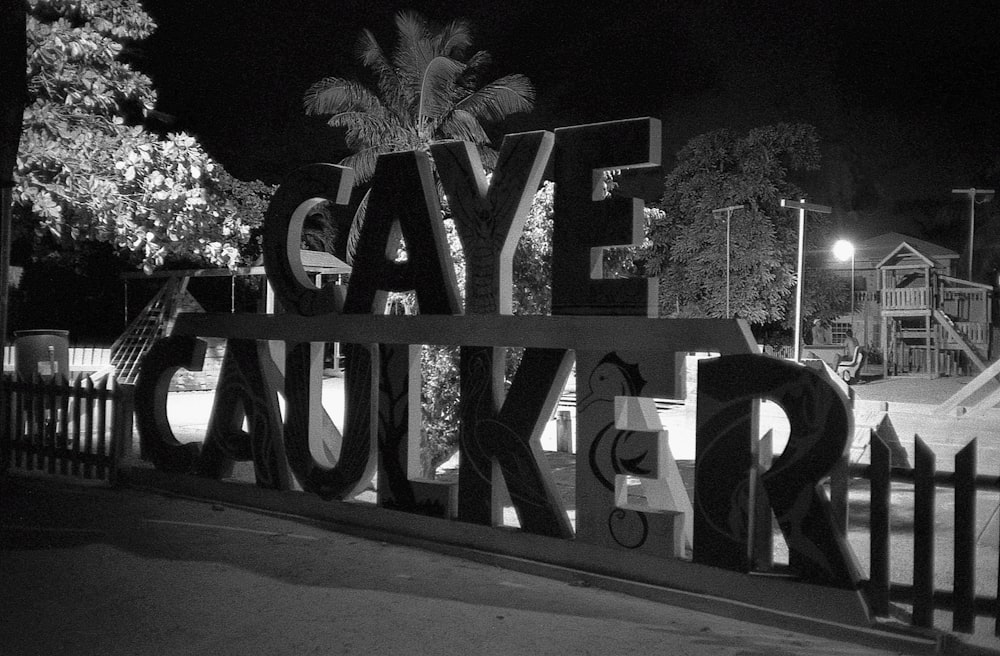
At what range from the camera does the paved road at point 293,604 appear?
4.78 m

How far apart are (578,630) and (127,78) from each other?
43.4 feet

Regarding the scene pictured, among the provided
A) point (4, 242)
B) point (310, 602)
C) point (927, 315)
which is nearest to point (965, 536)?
point (310, 602)

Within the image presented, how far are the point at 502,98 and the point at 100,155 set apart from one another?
13.6m

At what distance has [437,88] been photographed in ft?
84.3

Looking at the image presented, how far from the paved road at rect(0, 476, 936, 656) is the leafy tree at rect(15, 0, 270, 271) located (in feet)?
25.5

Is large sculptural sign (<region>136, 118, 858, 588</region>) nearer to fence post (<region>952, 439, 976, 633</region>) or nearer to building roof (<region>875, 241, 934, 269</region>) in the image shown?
fence post (<region>952, 439, 976, 633</region>)

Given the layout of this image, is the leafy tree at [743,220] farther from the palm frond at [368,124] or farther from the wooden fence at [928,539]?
the wooden fence at [928,539]

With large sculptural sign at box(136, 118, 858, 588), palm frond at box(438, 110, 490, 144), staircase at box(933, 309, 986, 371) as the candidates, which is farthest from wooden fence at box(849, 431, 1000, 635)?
palm frond at box(438, 110, 490, 144)

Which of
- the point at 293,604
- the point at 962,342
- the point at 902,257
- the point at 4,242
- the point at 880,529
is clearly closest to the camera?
the point at 880,529

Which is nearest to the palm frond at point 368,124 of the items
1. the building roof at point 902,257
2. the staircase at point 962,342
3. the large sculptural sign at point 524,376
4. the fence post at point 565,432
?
the fence post at point 565,432

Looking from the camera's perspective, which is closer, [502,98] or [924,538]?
[924,538]

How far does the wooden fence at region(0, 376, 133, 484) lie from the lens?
909cm

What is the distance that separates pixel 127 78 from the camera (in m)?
15.0

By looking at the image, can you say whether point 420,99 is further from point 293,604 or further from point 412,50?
point 293,604
